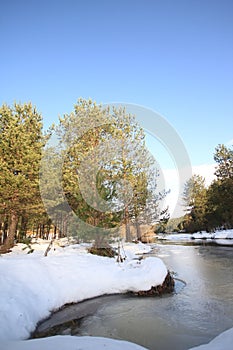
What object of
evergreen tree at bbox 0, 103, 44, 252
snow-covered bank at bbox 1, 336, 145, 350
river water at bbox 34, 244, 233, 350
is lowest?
river water at bbox 34, 244, 233, 350

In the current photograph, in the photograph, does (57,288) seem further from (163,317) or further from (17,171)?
(17,171)

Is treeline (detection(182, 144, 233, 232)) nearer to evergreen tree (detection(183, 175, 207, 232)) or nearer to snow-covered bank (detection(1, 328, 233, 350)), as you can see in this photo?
evergreen tree (detection(183, 175, 207, 232))

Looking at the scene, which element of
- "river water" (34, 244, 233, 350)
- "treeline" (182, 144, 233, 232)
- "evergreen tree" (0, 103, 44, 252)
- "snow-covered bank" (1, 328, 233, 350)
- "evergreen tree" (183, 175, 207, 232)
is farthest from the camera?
"evergreen tree" (183, 175, 207, 232)

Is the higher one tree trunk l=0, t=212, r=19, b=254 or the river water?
tree trunk l=0, t=212, r=19, b=254

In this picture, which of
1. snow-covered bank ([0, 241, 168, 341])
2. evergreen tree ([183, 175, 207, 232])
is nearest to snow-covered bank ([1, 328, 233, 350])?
snow-covered bank ([0, 241, 168, 341])

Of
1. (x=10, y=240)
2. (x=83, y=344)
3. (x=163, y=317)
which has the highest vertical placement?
(x=10, y=240)

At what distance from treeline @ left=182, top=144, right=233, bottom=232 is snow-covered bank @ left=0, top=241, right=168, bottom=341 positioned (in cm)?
2992

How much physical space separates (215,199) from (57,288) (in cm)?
3681

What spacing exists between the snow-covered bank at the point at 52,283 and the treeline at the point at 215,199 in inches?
1178

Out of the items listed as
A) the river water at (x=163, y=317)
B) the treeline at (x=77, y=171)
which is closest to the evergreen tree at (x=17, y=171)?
the treeline at (x=77, y=171)

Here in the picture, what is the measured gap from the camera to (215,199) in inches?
1538

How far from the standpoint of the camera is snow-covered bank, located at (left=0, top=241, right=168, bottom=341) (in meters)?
4.87

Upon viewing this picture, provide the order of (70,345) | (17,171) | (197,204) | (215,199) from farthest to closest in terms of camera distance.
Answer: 1. (197,204)
2. (215,199)
3. (17,171)
4. (70,345)

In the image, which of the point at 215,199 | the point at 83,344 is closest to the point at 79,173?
the point at 83,344
